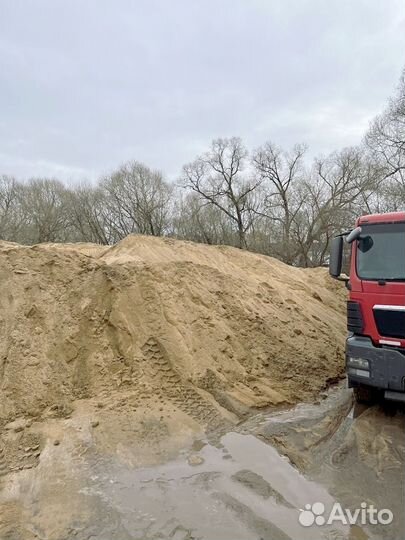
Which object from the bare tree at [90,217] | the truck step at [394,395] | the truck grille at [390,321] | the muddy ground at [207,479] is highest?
the bare tree at [90,217]

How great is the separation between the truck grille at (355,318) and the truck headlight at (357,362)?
363 mm

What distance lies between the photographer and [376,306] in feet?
16.7

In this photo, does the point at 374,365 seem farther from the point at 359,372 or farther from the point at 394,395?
the point at 394,395

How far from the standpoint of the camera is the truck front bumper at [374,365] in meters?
4.75

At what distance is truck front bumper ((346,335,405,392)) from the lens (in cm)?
475

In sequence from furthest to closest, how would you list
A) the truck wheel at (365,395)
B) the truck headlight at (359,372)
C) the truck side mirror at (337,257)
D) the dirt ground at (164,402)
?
the truck side mirror at (337,257), the truck wheel at (365,395), the truck headlight at (359,372), the dirt ground at (164,402)

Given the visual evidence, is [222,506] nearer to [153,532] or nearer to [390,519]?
[153,532]

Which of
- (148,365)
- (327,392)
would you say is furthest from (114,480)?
(327,392)

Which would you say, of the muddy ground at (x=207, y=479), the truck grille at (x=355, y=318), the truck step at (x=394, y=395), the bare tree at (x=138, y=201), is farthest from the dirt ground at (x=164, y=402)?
the bare tree at (x=138, y=201)

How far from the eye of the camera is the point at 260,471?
4.36 m

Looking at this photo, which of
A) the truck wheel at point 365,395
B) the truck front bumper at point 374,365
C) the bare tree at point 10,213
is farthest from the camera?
the bare tree at point 10,213

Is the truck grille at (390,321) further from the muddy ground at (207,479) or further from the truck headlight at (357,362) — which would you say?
the muddy ground at (207,479)

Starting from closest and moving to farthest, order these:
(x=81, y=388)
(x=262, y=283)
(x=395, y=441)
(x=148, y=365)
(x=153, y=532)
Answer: (x=153, y=532) → (x=395, y=441) → (x=81, y=388) → (x=148, y=365) → (x=262, y=283)

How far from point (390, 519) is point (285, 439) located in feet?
5.51
